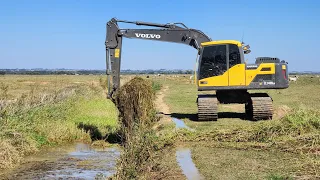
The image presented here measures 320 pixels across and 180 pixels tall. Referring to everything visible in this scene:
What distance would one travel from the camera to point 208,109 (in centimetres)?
1639

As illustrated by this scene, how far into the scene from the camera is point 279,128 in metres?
11.6

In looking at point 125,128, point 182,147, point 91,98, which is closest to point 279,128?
point 182,147

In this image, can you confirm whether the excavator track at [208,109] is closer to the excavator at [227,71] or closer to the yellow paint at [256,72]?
the excavator at [227,71]

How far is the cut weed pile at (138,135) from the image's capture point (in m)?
7.74

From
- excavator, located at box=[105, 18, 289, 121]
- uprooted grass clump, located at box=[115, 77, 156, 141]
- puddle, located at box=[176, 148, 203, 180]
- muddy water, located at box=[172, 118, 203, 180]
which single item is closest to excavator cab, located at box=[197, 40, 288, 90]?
excavator, located at box=[105, 18, 289, 121]

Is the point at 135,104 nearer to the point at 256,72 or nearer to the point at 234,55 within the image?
the point at 234,55

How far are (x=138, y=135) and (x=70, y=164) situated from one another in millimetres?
2271

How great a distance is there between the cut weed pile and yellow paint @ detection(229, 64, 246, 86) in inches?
184

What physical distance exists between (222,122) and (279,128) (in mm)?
4672

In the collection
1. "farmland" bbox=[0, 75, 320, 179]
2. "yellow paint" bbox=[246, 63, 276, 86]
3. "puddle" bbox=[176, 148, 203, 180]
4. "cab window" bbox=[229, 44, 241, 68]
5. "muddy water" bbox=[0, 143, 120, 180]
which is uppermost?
"cab window" bbox=[229, 44, 241, 68]

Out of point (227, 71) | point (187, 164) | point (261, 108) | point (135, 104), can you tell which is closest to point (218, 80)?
point (227, 71)

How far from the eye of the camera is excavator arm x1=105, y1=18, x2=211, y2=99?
1539 cm

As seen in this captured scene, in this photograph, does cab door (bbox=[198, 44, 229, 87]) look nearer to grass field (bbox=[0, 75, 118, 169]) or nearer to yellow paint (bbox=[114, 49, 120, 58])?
yellow paint (bbox=[114, 49, 120, 58])

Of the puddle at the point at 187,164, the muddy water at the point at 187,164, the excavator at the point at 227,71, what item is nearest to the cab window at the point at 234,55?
the excavator at the point at 227,71
